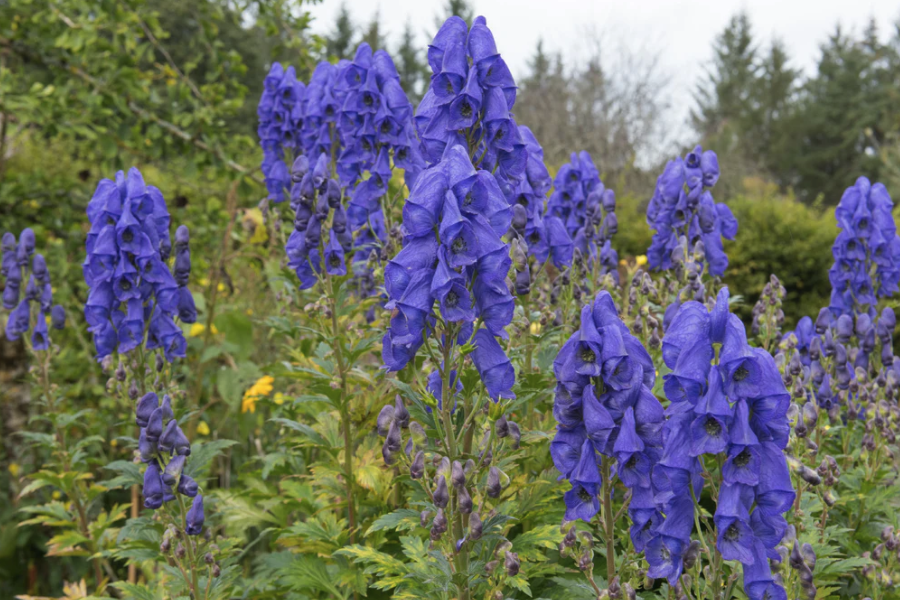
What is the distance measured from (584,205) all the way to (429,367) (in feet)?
7.85

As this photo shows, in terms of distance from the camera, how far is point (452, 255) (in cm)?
197

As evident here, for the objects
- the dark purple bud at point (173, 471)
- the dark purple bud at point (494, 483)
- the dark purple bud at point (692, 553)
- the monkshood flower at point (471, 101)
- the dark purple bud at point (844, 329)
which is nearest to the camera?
the dark purple bud at point (692, 553)

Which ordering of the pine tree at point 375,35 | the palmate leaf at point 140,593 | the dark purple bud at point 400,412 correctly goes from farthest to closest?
the pine tree at point 375,35 → the palmate leaf at point 140,593 → the dark purple bud at point 400,412

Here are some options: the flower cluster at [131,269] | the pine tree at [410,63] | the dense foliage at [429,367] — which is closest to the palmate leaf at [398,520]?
the dense foliage at [429,367]

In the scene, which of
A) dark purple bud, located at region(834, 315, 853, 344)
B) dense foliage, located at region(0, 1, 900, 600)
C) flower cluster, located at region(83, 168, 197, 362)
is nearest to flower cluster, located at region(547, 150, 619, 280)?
dense foliage, located at region(0, 1, 900, 600)

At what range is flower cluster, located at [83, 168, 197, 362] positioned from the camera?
11.3ft

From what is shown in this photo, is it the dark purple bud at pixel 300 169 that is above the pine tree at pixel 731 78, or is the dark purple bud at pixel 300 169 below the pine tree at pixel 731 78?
below

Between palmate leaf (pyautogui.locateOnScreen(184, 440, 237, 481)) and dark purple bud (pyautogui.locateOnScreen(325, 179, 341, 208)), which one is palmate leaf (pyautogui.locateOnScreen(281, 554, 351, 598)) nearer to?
palmate leaf (pyautogui.locateOnScreen(184, 440, 237, 481))

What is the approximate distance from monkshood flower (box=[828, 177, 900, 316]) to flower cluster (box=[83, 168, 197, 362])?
3.89m

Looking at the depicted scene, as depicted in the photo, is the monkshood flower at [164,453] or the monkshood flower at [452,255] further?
the monkshood flower at [164,453]

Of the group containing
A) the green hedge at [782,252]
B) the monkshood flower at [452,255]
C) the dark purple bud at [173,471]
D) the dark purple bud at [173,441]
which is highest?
the green hedge at [782,252]

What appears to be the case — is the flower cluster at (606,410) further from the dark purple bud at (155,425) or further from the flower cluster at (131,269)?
the flower cluster at (131,269)

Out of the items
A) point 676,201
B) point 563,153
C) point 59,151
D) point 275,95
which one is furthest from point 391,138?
point 563,153

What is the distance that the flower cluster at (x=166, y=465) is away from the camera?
2646 mm
